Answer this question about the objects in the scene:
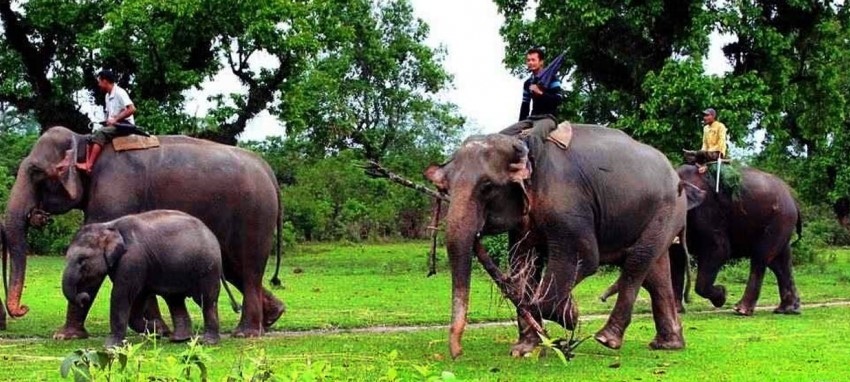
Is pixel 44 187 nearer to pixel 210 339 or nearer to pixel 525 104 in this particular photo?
pixel 210 339

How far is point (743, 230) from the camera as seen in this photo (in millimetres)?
19359

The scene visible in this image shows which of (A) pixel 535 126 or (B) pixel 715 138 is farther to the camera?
(B) pixel 715 138

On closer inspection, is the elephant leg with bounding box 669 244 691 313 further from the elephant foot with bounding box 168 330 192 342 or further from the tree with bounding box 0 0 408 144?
the tree with bounding box 0 0 408 144

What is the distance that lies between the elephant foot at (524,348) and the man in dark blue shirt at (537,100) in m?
2.06

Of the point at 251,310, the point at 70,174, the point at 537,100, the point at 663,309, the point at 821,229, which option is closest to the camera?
the point at 537,100

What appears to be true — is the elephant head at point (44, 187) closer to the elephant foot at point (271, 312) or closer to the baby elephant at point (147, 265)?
the baby elephant at point (147, 265)

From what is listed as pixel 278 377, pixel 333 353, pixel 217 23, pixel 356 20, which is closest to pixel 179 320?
pixel 333 353

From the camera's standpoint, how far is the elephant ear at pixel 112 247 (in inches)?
511

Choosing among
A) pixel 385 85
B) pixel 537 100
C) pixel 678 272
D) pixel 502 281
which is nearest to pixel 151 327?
pixel 502 281

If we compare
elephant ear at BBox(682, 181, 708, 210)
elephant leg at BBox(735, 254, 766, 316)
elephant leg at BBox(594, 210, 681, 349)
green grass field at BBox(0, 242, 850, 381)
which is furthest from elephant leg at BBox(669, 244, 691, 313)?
elephant leg at BBox(594, 210, 681, 349)

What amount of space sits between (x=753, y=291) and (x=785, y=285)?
0.77 m

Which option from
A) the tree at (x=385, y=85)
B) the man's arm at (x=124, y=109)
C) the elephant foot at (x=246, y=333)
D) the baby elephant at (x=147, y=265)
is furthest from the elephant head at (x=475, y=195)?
the tree at (x=385, y=85)

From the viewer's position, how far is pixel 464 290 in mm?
11422

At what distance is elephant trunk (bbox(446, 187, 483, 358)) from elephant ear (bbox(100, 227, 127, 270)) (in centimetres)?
368
